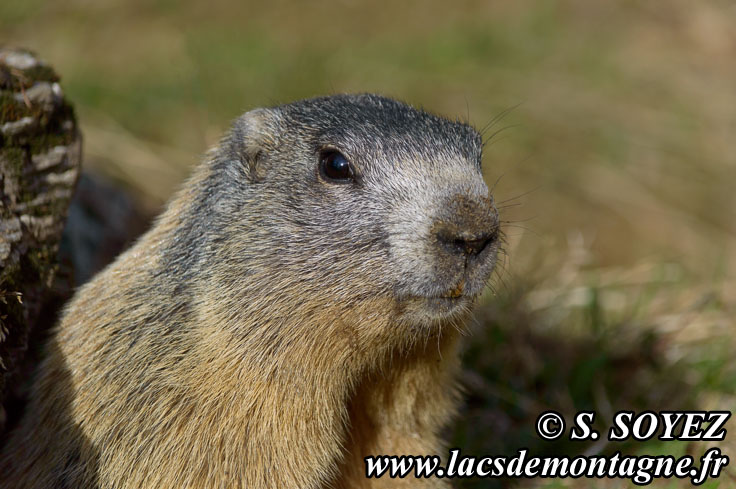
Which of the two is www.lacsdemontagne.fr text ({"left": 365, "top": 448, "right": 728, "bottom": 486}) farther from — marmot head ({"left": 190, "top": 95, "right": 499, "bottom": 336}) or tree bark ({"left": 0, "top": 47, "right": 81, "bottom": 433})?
tree bark ({"left": 0, "top": 47, "right": 81, "bottom": 433})

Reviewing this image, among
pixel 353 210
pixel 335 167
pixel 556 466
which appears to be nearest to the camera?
pixel 353 210

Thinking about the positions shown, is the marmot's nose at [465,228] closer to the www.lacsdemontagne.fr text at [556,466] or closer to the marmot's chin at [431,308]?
the marmot's chin at [431,308]

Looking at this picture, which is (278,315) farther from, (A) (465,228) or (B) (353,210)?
(A) (465,228)

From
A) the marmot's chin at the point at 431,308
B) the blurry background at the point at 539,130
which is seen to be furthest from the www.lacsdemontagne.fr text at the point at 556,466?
the marmot's chin at the point at 431,308

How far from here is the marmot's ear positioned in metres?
3.72

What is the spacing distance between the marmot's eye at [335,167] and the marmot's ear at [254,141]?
1.03 feet

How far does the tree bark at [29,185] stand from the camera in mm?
3762

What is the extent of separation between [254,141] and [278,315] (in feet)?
2.95

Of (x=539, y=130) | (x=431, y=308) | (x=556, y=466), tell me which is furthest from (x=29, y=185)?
(x=539, y=130)

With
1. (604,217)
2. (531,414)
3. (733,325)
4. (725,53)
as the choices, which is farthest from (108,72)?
(725,53)

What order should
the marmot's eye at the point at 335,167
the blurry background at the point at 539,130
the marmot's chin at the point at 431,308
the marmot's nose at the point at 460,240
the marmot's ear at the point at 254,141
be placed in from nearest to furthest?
1. the marmot's nose at the point at 460,240
2. the marmot's chin at the point at 431,308
3. the marmot's eye at the point at 335,167
4. the marmot's ear at the point at 254,141
5. the blurry background at the point at 539,130

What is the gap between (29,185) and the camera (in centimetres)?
402

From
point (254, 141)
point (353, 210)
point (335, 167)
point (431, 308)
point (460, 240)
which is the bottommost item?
point (431, 308)

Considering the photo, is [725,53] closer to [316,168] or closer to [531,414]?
[531,414]
